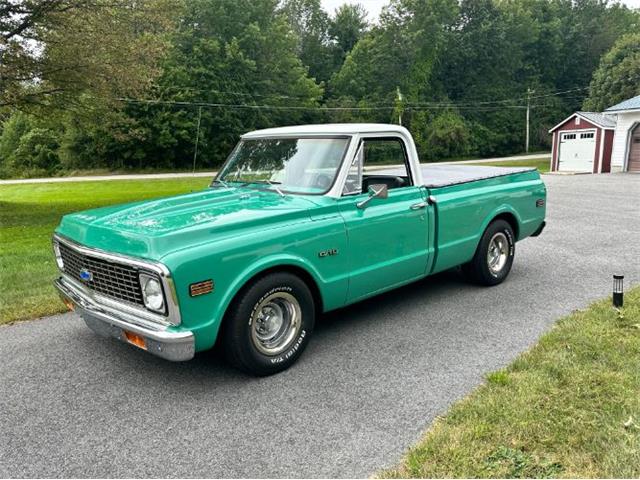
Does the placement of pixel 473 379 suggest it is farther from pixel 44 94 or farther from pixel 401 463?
pixel 44 94

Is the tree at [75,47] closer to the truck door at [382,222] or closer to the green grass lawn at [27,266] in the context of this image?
the green grass lawn at [27,266]

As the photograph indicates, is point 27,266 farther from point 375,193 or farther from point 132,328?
point 375,193

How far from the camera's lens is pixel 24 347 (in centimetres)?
451

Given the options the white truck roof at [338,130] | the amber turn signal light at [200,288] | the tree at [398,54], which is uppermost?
the tree at [398,54]

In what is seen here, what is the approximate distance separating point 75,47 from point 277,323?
14.4 metres

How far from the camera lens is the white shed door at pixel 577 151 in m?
28.9

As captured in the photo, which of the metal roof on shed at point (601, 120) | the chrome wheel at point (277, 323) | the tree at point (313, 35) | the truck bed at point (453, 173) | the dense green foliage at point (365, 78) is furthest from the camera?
the tree at point (313, 35)

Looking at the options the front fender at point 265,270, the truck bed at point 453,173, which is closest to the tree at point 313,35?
the truck bed at point 453,173

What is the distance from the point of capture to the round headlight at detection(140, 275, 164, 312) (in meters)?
3.29

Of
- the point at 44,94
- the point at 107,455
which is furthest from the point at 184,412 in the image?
the point at 44,94

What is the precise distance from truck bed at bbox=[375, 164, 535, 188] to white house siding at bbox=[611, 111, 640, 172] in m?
24.1

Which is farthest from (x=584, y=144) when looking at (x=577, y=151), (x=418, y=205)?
(x=418, y=205)

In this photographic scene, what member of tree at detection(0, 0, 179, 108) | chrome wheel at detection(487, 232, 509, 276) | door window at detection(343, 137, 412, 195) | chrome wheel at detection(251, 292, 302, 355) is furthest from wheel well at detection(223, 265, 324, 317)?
tree at detection(0, 0, 179, 108)

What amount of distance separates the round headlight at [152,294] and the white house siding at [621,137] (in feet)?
94.5
